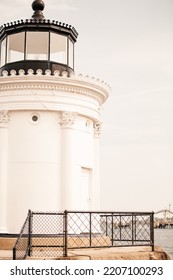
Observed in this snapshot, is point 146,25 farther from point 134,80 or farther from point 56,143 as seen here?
point 56,143

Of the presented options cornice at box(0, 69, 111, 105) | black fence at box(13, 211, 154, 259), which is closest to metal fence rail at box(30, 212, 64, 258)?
black fence at box(13, 211, 154, 259)

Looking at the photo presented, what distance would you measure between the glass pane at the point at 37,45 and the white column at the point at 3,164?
1244mm

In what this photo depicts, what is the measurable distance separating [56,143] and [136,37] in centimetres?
243

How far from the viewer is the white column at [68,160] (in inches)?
361

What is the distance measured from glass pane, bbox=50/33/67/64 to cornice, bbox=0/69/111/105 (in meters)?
0.52

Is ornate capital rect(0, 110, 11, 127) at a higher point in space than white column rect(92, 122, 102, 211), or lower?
higher

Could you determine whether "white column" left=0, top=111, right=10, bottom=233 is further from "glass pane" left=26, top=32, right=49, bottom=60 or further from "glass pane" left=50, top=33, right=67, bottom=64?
"glass pane" left=50, top=33, right=67, bottom=64

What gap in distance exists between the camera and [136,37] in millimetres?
10047

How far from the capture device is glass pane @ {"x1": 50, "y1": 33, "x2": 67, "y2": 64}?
32.4 feet

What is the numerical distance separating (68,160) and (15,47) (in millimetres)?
2259

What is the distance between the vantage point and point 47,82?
360 inches

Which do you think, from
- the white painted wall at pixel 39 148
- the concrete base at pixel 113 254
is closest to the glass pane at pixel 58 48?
the white painted wall at pixel 39 148

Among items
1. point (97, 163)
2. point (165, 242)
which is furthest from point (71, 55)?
point (165, 242)

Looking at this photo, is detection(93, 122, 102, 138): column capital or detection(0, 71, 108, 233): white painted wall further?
detection(93, 122, 102, 138): column capital
